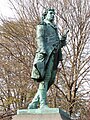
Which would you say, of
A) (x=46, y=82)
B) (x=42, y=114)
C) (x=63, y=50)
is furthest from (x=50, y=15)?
(x=63, y=50)

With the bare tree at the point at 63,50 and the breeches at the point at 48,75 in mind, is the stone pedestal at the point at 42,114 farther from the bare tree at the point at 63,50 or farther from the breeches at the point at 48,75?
the bare tree at the point at 63,50

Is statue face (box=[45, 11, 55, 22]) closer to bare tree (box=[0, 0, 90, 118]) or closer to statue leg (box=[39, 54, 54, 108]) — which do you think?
statue leg (box=[39, 54, 54, 108])

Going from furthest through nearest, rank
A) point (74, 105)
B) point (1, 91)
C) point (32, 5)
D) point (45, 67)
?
point (1, 91)
point (32, 5)
point (74, 105)
point (45, 67)

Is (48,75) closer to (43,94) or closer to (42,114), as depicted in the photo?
(43,94)

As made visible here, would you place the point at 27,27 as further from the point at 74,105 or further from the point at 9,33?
the point at 74,105

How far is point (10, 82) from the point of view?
22188 mm

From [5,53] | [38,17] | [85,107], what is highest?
[38,17]

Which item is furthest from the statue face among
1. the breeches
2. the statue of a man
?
the breeches

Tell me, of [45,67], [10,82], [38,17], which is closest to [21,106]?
[10,82]

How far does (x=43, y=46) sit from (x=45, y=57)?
10.8 inches

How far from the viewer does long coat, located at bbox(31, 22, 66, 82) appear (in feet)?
30.4

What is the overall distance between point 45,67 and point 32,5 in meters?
13.1

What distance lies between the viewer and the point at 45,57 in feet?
30.7

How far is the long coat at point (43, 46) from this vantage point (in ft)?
30.4
